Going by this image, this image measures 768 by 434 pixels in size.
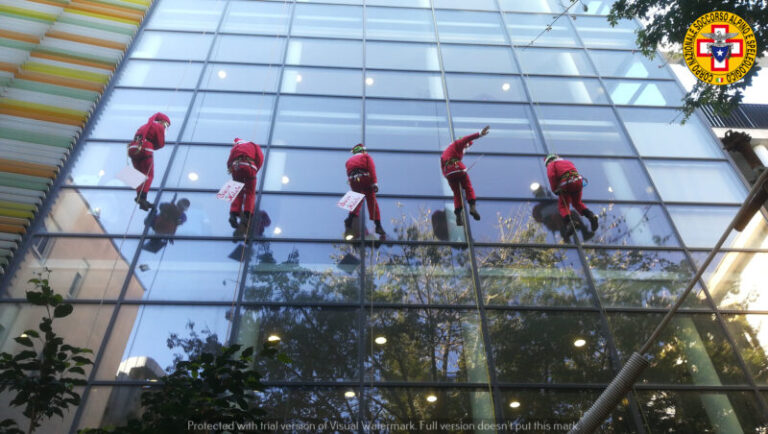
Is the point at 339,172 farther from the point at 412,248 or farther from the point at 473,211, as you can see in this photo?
the point at 473,211

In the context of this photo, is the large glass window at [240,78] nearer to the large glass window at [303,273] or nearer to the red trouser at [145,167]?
the red trouser at [145,167]

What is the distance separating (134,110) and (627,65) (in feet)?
38.3

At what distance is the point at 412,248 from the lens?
8.37 m

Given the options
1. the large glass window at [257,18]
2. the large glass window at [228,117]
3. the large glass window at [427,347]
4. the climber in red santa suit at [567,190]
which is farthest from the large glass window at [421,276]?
the large glass window at [257,18]

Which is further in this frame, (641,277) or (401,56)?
(401,56)

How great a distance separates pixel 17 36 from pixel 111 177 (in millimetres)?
4261

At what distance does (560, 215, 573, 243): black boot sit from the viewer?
858cm

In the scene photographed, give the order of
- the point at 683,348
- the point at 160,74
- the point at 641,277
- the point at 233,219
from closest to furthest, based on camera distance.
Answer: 1. the point at 683,348
2. the point at 641,277
3. the point at 233,219
4. the point at 160,74

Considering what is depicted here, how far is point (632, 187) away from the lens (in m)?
9.55

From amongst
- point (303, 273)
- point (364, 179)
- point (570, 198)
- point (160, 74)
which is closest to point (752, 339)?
point (570, 198)

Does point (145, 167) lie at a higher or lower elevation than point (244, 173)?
higher

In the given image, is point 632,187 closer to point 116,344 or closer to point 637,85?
point 637,85

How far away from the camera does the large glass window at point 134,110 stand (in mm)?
9844

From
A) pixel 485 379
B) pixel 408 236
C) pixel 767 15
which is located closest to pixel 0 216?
pixel 408 236
